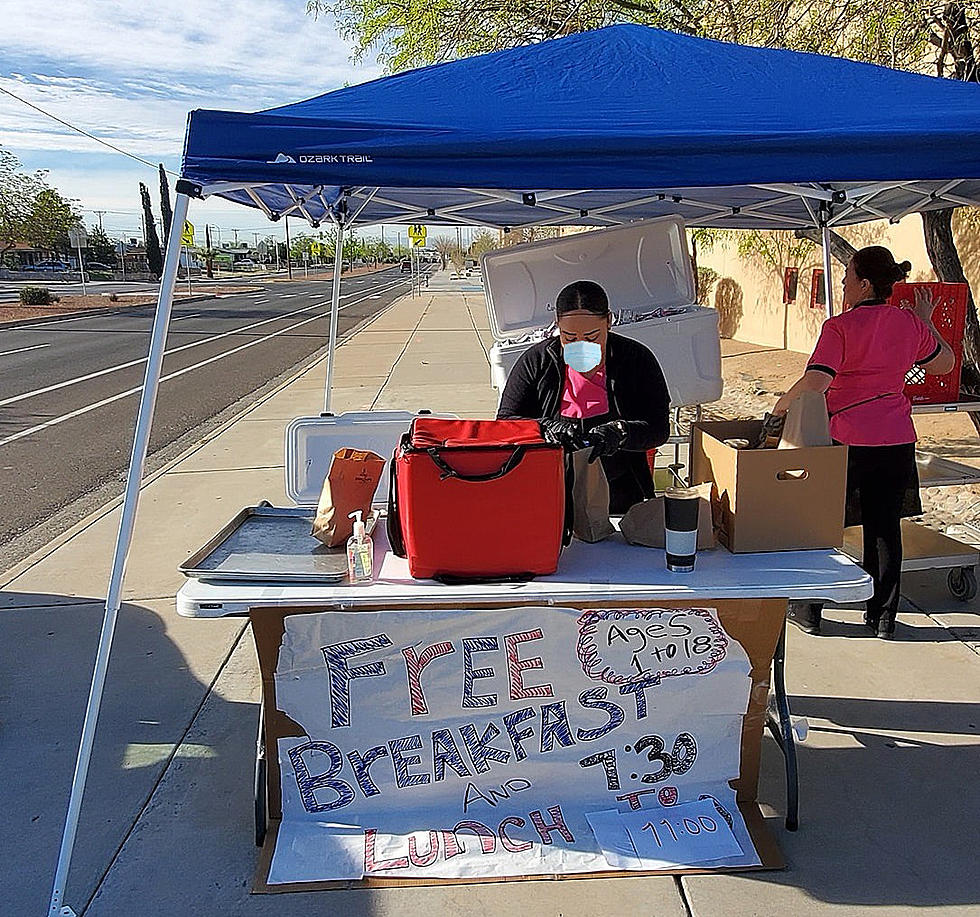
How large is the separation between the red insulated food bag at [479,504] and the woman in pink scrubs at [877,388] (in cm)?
146

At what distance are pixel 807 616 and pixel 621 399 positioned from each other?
5.39 ft

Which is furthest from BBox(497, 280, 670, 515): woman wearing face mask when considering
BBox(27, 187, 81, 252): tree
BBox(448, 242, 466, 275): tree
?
BBox(27, 187, 81, 252): tree

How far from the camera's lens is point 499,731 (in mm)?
2764

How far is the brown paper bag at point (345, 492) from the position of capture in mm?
2854

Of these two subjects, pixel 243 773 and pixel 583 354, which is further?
pixel 583 354

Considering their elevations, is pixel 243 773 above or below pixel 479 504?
below

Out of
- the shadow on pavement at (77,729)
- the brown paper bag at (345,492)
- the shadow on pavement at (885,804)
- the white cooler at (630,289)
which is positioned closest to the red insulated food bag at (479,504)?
the brown paper bag at (345,492)

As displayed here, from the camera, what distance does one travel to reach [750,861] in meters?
2.63

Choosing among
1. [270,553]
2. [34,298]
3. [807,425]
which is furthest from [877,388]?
[34,298]

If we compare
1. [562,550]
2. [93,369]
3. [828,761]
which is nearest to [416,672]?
[562,550]

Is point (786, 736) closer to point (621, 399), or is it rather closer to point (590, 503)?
point (590, 503)

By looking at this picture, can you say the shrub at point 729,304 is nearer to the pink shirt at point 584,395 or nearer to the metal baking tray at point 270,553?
the pink shirt at point 584,395

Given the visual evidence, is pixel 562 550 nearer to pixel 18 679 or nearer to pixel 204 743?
pixel 204 743

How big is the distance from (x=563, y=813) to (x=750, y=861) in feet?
1.85
